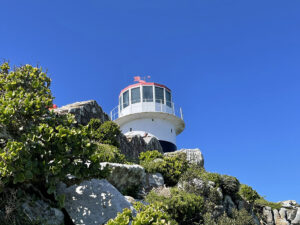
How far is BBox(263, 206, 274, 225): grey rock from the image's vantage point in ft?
53.8

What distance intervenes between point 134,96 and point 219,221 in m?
19.5

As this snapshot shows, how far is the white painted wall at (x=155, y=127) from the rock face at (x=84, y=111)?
36.7ft

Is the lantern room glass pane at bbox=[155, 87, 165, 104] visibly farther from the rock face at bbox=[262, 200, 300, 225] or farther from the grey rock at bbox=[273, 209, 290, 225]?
the grey rock at bbox=[273, 209, 290, 225]

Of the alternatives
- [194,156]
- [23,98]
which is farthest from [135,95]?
[23,98]

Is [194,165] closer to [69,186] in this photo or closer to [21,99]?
[69,186]

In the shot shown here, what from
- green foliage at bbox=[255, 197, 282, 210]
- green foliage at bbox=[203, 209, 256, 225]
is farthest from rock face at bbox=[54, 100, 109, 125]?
green foliage at bbox=[255, 197, 282, 210]

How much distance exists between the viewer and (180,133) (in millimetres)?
31594

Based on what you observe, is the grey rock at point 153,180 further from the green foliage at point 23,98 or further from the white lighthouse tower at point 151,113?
the white lighthouse tower at point 151,113

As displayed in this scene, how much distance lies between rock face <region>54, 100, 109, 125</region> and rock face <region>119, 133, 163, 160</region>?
1.69m

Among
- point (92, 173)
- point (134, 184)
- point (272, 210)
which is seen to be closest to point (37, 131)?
point (92, 173)

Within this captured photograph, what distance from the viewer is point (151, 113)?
1115 inches

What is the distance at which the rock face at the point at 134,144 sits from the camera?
1661 centimetres

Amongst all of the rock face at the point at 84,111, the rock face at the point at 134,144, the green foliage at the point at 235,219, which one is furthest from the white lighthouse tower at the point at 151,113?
the green foliage at the point at 235,219

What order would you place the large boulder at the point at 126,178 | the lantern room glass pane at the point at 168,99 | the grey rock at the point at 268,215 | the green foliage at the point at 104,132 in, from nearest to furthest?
the large boulder at the point at 126,178 < the green foliage at the point at 104,132 < the grey rock at the point at 268,215 < the lantern room glass pane at the point at 168,99
